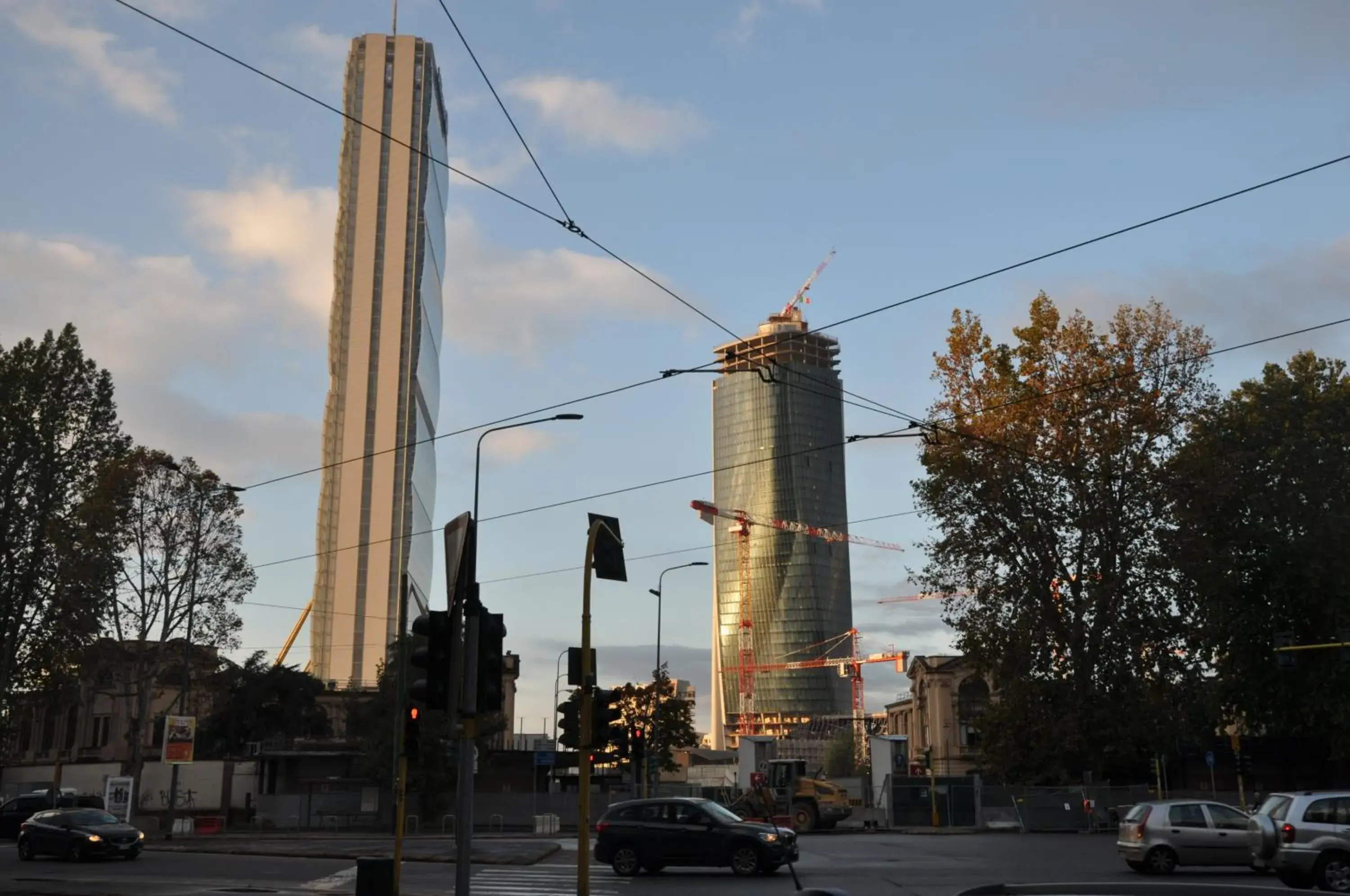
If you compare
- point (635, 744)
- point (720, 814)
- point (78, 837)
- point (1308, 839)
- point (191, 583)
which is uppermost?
point (191, 583)

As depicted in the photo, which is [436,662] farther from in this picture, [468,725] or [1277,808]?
[1277,808]

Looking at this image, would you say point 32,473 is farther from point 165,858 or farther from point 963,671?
point 963,671

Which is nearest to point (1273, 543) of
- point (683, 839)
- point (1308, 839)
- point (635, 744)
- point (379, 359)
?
point (635, 744)

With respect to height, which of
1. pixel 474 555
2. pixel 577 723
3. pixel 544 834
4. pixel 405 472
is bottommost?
pixel 544 834

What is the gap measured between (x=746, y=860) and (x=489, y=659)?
12185 mm

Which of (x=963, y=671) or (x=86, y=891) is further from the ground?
(x=963, y=671)

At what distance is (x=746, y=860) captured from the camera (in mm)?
24297

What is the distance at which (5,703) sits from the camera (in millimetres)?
43031

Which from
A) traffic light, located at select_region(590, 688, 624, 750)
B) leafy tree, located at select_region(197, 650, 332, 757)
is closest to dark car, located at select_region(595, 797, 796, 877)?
traffic light, located at select_region(590, 688, 624, 750)

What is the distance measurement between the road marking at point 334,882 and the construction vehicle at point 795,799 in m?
15.8

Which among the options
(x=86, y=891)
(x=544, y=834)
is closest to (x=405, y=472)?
(x=544, y=834)

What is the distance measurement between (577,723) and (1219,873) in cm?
1363

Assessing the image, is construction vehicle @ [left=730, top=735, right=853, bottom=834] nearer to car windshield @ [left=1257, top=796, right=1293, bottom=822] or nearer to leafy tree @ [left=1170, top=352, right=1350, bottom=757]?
leafy tree @ [left=1170, top=352, right=1350, bottom=757]

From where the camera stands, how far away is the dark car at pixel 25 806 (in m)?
44.4
